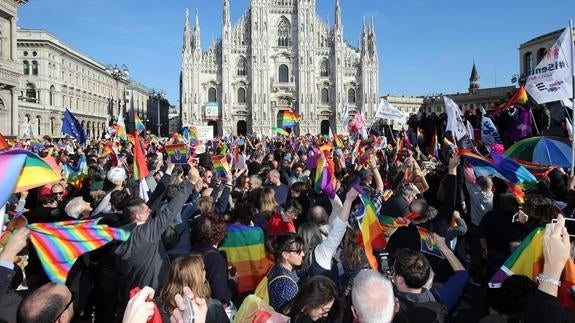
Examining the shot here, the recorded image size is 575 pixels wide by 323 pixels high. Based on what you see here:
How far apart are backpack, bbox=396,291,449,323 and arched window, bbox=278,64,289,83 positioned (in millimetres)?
58805

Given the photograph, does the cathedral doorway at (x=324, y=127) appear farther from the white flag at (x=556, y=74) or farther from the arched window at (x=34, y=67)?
the white flag at (x=556, y=74)

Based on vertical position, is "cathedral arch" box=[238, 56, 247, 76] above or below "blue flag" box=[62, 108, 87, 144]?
above

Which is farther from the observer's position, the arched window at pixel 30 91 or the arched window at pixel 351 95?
the arched window at pixel 351 95

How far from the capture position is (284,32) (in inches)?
2397

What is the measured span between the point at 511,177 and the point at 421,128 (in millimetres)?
14425

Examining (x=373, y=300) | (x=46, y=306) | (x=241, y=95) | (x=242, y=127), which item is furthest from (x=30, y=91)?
(x=373, y=300)

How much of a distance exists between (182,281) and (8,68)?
34.6 m

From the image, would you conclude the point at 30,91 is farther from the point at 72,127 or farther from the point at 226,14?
the point at 72,127

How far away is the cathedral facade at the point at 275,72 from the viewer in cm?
5909

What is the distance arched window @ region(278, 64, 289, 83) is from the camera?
200 ft

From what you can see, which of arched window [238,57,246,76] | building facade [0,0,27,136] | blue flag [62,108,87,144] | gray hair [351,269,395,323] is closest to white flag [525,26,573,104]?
gray hair [351,269,395,323]

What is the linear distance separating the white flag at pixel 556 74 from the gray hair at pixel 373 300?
309 inches

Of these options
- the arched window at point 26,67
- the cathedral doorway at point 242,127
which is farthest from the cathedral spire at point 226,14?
the arched window at point 26,67

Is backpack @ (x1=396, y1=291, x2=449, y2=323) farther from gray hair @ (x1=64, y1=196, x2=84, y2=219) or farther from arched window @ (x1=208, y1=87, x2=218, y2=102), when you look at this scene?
arched window @ (x1=208, y1=87, x2=218, y2=102)
